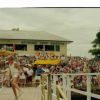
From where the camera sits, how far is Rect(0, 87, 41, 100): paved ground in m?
5.09

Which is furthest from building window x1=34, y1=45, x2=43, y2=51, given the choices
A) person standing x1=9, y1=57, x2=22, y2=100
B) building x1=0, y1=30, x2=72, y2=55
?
person standing x1=9, y1=57, x2=22, y2=100

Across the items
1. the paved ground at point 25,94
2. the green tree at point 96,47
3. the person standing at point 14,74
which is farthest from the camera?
the paved ground at point 25,94

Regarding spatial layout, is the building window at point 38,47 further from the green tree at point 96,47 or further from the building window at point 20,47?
→ the green tree at point 96,47

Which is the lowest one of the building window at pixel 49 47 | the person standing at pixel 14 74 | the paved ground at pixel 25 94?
the paved ground at pixel 25 94

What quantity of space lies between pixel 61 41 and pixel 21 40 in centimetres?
37

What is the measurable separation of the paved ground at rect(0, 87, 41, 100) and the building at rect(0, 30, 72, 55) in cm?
60

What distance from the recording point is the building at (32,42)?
455cm

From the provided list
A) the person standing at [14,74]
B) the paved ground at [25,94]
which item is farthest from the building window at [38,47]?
the paved ground at [25,94]

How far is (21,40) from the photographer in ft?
15.1

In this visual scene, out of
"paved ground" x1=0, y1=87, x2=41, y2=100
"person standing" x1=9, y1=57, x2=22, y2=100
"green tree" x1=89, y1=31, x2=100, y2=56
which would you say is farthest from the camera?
"paved ground" x1=0, y1=87, x2=41, y2=100

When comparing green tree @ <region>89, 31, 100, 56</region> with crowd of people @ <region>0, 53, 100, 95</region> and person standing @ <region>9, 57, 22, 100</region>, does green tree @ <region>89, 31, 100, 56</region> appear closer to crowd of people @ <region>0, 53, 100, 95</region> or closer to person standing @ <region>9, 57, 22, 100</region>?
crowd of people @ <region>0, 53, 100, 95</region>

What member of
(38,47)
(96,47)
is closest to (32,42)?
(38,47)

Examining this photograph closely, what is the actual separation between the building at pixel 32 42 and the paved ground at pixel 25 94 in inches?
23.4
